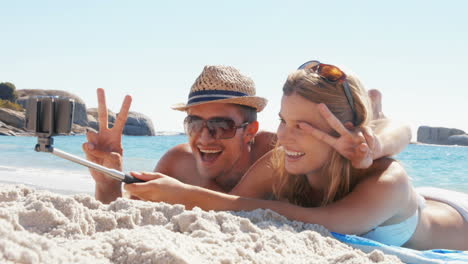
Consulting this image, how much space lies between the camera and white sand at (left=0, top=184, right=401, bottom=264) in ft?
4.68

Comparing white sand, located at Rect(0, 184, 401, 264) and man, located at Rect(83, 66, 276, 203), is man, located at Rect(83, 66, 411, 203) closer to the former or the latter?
man, located at Rect(83, 66, 276, 203)

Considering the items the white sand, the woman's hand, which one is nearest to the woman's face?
the white sand

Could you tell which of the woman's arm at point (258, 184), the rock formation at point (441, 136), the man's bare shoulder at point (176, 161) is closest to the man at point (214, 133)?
the man's bare shoulder at point (176, 161)

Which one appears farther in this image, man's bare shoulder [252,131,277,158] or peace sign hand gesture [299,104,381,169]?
man's bare shoulder [252,131,277,158]

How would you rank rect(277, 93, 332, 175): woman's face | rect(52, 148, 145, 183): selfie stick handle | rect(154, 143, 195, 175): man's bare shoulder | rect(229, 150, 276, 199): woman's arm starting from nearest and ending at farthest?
rect(52, 148, 145, 183): selfie stick handle < rect(277, 93, 332, 175): woman's face < rect(229, 150, 276, 199): woman's arm < rect(154, 143, 195, 175): man's bare shoulder

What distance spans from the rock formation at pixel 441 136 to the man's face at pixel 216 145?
44.6 meters

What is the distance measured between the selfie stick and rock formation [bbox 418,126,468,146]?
151 ft

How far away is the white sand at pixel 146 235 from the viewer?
1.43m

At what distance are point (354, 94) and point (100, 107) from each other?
2.13m

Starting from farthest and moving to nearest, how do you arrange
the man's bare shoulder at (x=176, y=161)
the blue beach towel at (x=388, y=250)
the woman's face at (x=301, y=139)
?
1. the man's bare shoulder at (x=176, y=161)
2. the woman's face at (x=301, y=139)
3. the blue beach towel at (x=388, y=250)

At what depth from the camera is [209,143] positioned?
12.2 feet

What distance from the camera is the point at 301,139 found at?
2666 millimetres

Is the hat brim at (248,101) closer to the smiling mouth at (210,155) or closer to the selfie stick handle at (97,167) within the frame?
the smiling mouth at (210,155)

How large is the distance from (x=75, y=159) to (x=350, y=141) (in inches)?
60.1
